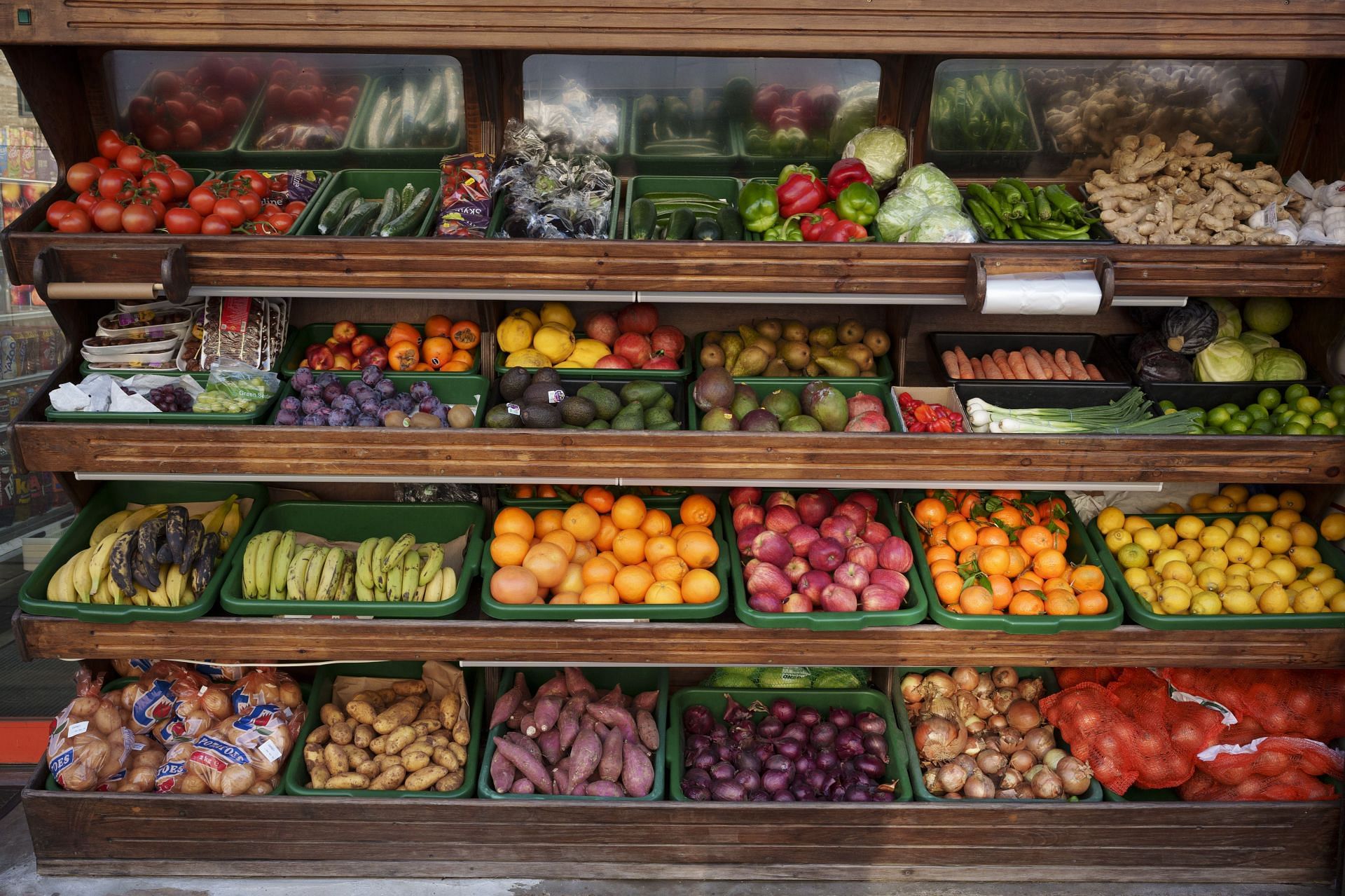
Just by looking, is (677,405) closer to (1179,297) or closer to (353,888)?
(1179,297)

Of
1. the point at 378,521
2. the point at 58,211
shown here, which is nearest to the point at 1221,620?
the point at 378,521

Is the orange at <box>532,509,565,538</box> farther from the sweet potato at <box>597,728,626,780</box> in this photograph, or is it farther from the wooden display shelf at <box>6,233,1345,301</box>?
the wooden display shelf at <box>6,233,1345,301</box>

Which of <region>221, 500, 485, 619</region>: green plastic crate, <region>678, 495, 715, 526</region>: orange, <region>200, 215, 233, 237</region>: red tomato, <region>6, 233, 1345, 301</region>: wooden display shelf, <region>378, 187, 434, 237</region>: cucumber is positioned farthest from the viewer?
<region>221, 500, 485, 619</region>: green plastic crate

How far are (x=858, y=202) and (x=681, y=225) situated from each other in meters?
0.66

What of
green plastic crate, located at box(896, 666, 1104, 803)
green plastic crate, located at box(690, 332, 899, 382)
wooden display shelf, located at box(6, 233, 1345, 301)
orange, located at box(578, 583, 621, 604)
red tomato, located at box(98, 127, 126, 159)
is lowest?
green plastic crate, located at box(896, 666, 1104, 803)

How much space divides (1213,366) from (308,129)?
3.74m

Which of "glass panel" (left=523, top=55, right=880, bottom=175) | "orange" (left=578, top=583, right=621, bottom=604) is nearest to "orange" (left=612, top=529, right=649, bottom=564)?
"orange" (left=578, top=583, right=621, bottom=604)

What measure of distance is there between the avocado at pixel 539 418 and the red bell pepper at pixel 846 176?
137 centimetres

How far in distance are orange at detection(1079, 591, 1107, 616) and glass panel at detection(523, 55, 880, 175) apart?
6.55 feet

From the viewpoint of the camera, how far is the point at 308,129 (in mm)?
3688

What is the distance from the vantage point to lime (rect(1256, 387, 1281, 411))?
3.62 m

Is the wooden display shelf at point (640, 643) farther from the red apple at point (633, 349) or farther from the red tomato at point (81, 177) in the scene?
the red tomato at point (81, 177)

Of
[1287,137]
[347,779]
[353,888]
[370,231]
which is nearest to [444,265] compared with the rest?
[370,231]

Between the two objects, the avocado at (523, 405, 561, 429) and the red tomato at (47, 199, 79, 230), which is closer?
the red tomato at (47, 199, 79, 230)
